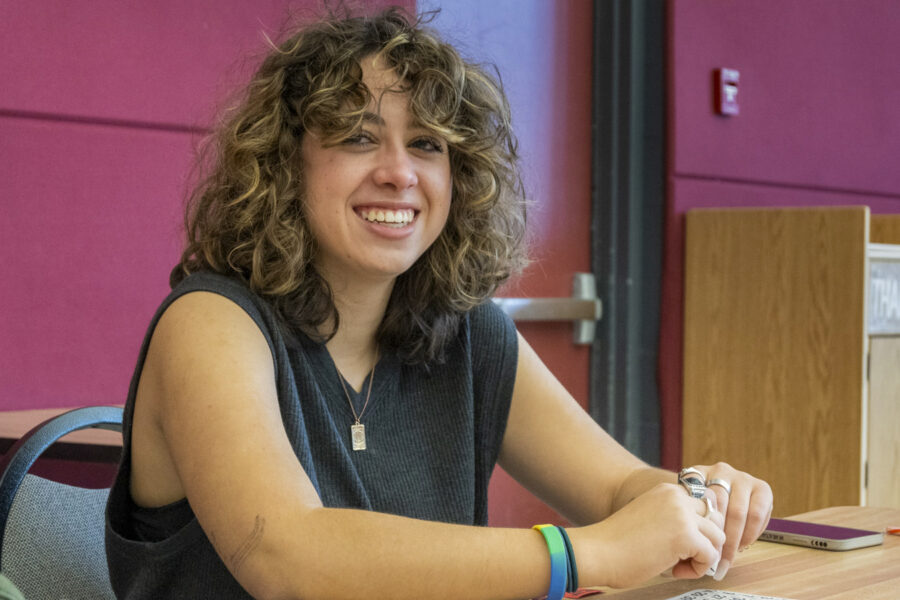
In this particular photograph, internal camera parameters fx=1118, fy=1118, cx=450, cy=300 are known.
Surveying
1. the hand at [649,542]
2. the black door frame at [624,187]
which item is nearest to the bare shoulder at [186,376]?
the hand at [649,542]

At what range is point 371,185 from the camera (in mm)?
1319

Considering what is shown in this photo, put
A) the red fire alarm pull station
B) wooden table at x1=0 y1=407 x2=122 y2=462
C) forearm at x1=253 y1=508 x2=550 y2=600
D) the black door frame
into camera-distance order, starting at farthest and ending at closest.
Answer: the red fire alarm pull station
the black door frame
wooden table at x1=0 y1=407 x2=122 y2=462
forearm at x1=253 y1=508 x2=550 y2=600

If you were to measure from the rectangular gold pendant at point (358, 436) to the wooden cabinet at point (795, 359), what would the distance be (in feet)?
6.01

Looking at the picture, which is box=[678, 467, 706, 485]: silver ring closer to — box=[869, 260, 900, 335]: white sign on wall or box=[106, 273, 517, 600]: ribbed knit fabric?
box=[106, 273, 517, 600]: ribbed knit fabric

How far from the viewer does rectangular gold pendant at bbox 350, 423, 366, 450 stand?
133 centimetres

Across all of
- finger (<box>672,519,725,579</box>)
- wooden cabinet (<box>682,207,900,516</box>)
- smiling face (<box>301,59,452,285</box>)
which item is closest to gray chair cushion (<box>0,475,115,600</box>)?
smiling face (<box>301,59,452,285</box>)

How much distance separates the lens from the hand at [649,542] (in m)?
1.02

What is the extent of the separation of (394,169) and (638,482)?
18.6 inches

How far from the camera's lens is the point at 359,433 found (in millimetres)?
1342

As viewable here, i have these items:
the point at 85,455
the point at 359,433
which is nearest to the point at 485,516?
the point at 359,433

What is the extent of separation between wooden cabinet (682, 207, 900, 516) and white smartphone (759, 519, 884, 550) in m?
1.55

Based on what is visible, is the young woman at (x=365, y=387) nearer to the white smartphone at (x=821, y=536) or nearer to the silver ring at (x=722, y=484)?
the silver ring at (x=722, y=484)

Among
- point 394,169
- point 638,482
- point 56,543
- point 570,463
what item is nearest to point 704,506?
point 638,482

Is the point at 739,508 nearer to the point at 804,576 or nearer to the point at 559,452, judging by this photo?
the point at 804,576
